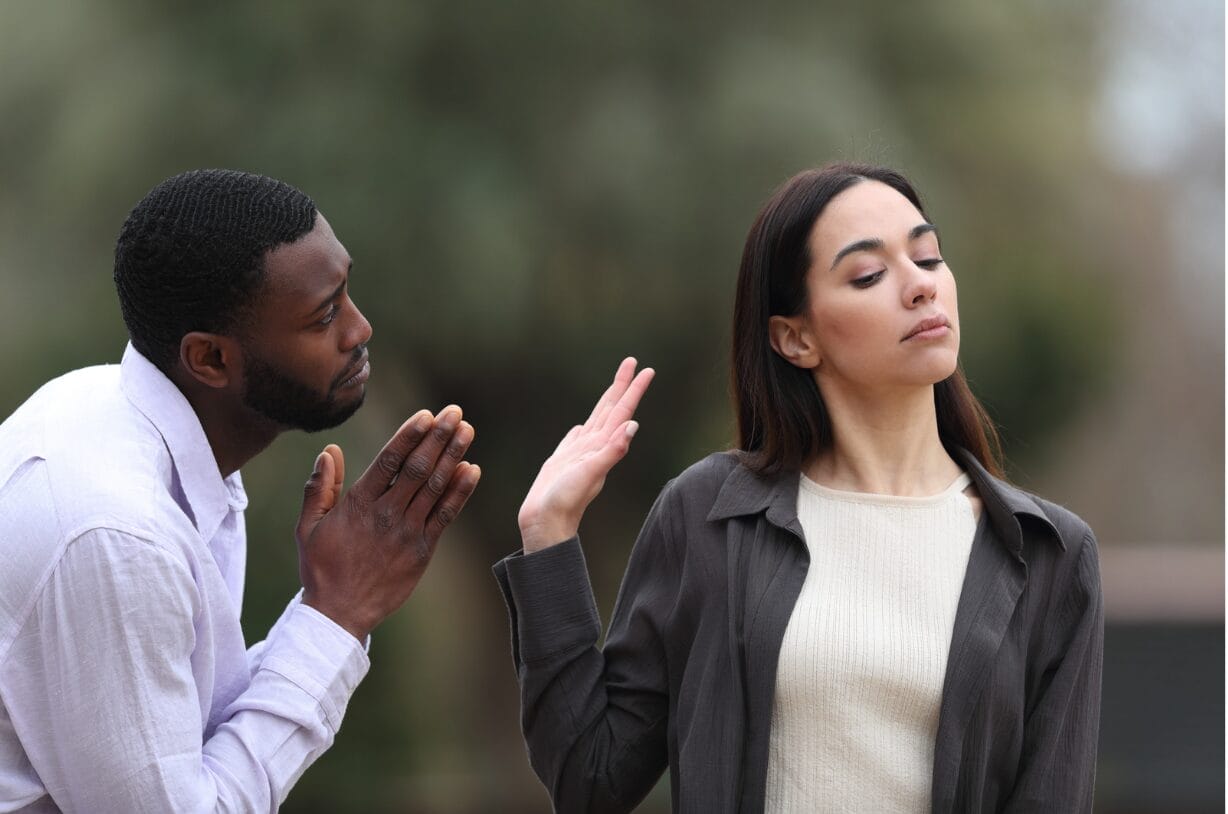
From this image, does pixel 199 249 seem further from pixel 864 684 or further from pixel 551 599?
pixel 864 684

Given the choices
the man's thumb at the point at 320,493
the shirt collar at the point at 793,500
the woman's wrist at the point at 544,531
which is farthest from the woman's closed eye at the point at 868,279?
the man's thumb at the point at 320,493

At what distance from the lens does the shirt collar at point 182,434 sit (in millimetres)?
2162

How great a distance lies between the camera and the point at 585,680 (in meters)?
2.41

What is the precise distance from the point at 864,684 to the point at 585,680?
43 centimetres

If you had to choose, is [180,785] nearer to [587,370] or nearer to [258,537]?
[258,537]

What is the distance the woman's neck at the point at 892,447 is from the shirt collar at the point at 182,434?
898 mm

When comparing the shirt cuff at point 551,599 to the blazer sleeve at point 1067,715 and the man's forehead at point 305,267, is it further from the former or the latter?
the blazer sleeve at point 1067,715

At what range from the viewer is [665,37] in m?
7.21

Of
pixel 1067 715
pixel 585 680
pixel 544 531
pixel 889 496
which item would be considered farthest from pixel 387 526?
pixel 1067 715

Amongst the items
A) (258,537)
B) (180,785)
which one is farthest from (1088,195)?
(180,785)

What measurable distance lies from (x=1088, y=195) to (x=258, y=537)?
4610mm

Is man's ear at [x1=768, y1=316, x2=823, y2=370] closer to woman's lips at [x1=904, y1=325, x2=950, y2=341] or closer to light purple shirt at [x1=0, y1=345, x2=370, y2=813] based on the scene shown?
woman's lips at [x1=904, y1=325, x2=950, y2=341]

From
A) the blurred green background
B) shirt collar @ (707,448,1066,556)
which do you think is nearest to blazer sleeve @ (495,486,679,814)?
shirt collar @ (707,448,1066,556)

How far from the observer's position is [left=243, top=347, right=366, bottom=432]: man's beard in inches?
86.8
